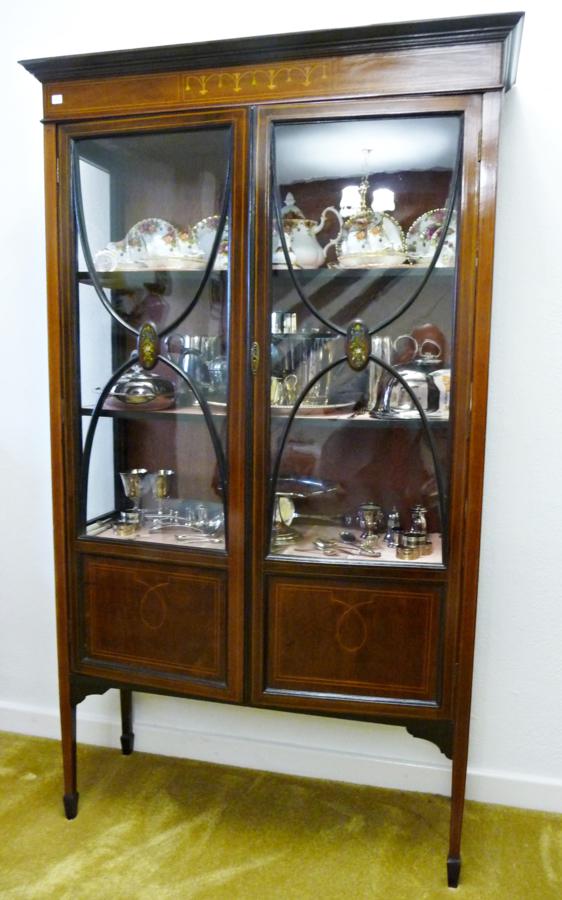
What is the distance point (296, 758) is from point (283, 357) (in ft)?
3.58

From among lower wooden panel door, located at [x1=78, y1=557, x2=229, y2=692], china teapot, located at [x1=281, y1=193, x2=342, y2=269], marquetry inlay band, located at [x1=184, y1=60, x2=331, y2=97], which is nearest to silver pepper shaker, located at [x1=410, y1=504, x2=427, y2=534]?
lower wooden panel door, located at [x1=78, y1=557, x2=229, y2=692]

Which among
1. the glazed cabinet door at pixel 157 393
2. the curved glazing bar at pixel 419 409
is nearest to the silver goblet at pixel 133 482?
the glazed cabinet door at pixel 157 393

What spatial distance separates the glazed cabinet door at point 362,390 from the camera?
137 centimetres

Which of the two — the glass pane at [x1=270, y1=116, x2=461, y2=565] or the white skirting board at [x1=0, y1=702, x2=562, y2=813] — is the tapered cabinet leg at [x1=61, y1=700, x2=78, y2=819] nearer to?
the white skirting board at [x1=0, y1=702, x2=562, y2=813]

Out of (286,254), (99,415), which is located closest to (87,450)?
(99,415)

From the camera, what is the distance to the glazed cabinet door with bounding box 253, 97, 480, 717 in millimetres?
1367

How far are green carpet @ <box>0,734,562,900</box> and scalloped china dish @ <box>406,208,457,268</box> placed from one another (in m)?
1.27

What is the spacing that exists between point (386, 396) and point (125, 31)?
119 cm

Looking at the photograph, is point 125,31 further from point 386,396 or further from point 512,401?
point 512,401

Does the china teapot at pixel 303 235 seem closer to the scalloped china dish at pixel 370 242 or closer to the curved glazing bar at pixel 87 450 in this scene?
the scalloped china dish at pixel 370 242

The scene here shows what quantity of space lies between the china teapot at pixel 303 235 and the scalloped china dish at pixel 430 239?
0.15 metres

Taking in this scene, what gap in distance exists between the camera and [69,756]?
1673mm

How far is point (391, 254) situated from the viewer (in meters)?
1.43

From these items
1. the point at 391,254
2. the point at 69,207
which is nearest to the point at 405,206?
the point at 391,254
